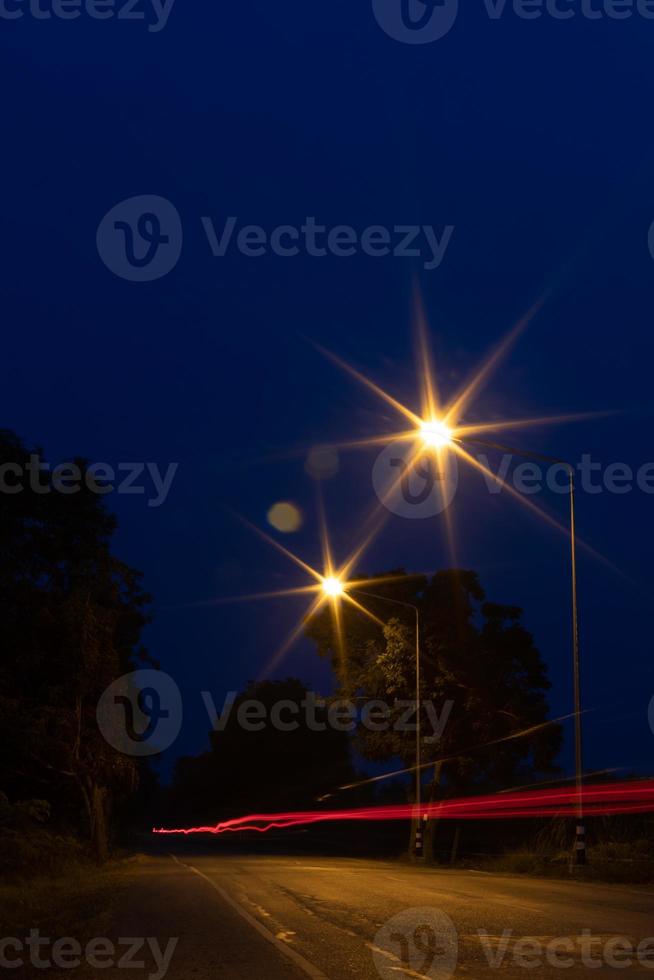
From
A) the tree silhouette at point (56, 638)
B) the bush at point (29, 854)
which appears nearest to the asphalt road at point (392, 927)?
the bush at point (29, 854)

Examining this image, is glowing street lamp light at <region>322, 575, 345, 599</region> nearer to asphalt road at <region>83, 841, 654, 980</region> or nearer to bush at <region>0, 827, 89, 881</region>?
bush at <region>0, 827, 89, 881</region>

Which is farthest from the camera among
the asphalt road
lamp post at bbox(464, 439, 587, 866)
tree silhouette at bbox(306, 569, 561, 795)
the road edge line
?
tree silhouette at bbox(306, 569, 561, 795)

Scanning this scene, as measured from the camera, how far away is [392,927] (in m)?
15.5

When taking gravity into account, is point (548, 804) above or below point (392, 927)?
above

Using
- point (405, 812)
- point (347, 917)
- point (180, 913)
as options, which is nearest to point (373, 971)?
point (347, 917)

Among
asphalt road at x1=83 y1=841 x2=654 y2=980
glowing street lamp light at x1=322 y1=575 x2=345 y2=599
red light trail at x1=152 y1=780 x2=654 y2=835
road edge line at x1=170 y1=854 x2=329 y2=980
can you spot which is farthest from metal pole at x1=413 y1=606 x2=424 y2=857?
road edge line at x1=170 y1=854 x2=329 y2=980

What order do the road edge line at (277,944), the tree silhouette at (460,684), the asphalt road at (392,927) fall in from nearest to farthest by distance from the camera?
the road edge line at (277,944) → the asphalt road at (392,927) → the tree silhouette at (460,684)

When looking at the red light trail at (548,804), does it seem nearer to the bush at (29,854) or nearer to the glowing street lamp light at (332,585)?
the glowing street lamp light at (332,585)

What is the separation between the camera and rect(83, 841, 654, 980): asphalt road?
470 inches

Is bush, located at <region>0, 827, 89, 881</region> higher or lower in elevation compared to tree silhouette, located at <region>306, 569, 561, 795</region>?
lower

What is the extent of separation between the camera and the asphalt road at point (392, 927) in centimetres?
1195

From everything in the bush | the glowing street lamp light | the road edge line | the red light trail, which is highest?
the glowing street lamp light

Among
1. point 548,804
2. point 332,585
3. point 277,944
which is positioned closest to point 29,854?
point 332,585

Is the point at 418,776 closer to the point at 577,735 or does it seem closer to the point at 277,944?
the point at 577,735
